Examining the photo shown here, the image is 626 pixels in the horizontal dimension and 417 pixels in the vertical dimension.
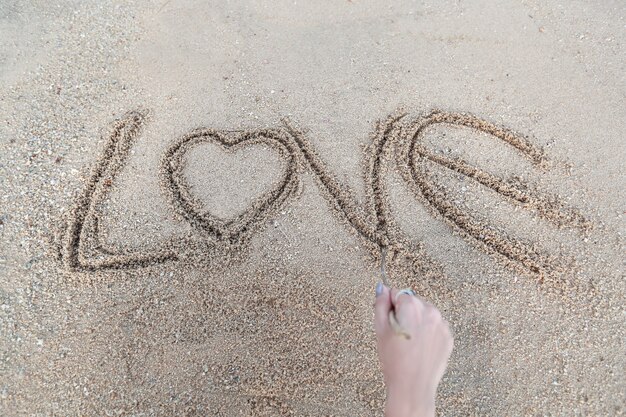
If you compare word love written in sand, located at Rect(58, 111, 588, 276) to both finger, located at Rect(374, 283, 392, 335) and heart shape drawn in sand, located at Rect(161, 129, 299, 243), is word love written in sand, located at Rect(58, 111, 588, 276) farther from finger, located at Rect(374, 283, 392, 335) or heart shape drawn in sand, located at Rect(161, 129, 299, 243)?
finger, located at Rect(374, 283, 392, 335)

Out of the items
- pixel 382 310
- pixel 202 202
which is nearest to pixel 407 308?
pixel 382 310

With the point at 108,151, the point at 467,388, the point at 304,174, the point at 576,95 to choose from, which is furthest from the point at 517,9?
the point at 108,151

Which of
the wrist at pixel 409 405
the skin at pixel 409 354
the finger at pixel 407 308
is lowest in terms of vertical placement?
the wrist at pixel 409 405

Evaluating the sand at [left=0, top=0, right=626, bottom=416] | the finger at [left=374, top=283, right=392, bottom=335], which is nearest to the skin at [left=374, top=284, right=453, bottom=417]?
the finger at [left=374, top=283, right=392, bottom=335]

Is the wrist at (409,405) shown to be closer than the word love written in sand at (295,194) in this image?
Yes

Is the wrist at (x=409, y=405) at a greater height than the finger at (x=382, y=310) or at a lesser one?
lesser

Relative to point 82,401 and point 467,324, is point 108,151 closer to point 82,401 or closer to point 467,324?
point 82,401

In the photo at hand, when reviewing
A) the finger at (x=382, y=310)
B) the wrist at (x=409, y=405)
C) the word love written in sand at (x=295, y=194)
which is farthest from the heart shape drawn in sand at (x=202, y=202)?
the wrist at (x=409, y=405)

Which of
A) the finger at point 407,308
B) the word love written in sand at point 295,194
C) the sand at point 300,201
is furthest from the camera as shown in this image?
the word love written in sand at point 295,194

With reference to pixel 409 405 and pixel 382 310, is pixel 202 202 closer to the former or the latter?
pixel 382 310

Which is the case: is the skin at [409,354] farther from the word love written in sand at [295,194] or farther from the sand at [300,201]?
the word love written in sand at [295,194]
